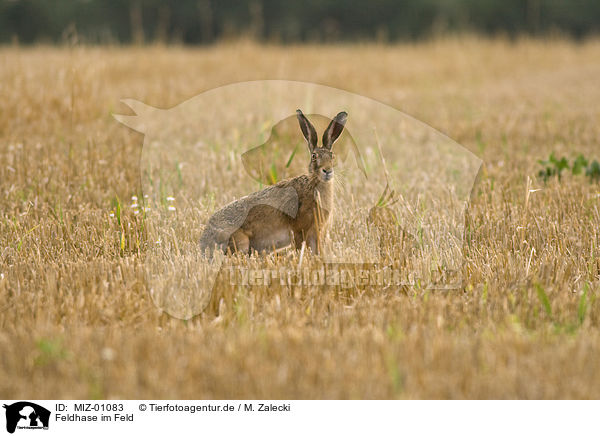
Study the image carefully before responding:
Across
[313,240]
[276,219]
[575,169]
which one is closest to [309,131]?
[276,219]

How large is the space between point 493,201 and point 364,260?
1.79 meters

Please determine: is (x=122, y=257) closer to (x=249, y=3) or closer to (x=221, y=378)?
(x=221, y=378)

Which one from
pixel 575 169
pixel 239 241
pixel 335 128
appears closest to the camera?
pixel 335 128

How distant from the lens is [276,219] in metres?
4.05

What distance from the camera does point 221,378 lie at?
8.95 feet

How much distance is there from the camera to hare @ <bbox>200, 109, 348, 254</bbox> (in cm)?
403

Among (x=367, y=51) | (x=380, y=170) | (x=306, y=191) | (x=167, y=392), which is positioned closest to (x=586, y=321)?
(x=306, y=191)

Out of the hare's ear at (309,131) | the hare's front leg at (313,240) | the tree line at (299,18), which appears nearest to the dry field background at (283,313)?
the hare's front leg at (313,240)

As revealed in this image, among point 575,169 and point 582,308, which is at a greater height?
point 575,169
